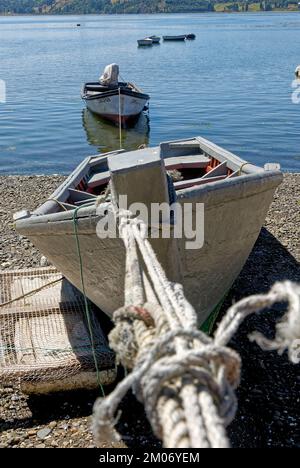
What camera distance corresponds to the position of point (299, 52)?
170 ft

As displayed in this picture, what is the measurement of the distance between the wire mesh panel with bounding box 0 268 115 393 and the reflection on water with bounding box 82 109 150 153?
575 inches

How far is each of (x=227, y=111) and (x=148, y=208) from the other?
75.0 ft

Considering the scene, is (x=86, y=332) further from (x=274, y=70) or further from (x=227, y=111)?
(x=274, y=70)

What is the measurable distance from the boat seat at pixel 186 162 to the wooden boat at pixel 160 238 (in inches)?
102

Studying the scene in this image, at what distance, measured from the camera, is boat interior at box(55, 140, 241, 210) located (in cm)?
721

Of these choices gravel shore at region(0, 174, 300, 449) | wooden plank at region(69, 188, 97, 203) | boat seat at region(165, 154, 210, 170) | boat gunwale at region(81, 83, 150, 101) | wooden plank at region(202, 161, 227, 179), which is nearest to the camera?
gravel shore at region(0, 174, 300, 449)

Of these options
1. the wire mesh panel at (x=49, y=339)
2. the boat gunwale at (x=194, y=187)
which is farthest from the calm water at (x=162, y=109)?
the wire mesh panel at (x=49, y=339)

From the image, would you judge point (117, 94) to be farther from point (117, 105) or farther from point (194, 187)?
point (194, 187)

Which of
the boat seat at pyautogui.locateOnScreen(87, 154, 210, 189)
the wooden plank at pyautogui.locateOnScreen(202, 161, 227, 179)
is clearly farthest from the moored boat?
the wooden plank at pyautogui.locateOnScreen(202, 161, 227, 179)

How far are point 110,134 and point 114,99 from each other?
167cm

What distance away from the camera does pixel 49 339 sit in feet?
19.4

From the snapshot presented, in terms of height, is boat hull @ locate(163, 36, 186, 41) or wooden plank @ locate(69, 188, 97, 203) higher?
boat hull @ locate(163, 36, 186, 41)

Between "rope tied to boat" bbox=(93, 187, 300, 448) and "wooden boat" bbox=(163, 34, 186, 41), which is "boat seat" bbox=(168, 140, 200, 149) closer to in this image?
"rope tied to boat" bbox=(93, 187, 300, 448)

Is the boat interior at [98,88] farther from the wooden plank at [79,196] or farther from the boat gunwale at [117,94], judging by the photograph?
the wooden plank at [79,196]
